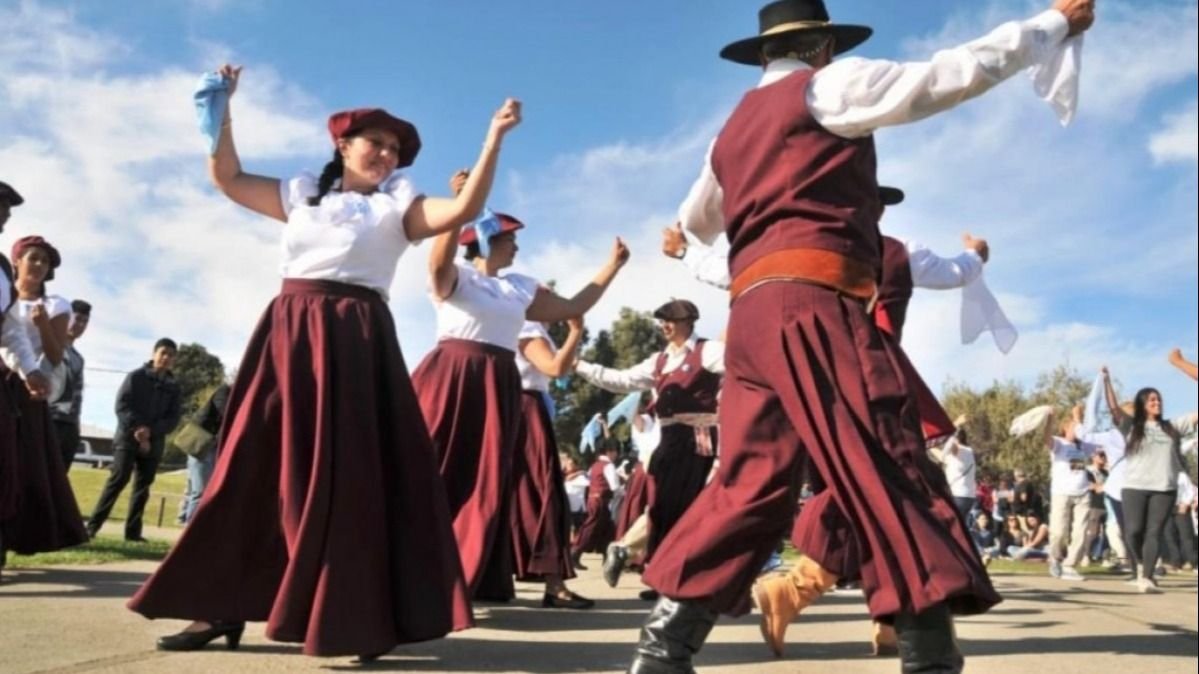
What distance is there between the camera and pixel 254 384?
150 inches

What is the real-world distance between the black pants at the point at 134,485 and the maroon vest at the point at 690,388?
17.9ft

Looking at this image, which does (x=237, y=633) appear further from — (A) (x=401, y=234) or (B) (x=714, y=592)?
(B) (x=714, y=592)

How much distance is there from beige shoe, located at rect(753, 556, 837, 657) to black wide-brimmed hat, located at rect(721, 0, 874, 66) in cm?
202

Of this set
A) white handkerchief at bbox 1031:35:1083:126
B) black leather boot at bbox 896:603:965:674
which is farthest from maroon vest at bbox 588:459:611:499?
black leather boot at bbox 896:603:965:674

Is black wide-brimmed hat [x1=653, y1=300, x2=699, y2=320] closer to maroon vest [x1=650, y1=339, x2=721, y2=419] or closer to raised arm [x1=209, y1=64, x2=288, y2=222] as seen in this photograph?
maroon vest [x1=650, y1=339, x2=721, y2=419]

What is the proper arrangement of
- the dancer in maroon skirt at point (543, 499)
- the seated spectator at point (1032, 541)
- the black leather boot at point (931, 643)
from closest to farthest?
the black leather boot at point (931, 643) → the dancer in maroon skirt at point (543, 499) → the seated spectator at point (1032, 541)

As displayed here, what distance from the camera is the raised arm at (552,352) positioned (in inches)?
233

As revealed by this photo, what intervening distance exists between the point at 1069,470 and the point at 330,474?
1201 centimetres

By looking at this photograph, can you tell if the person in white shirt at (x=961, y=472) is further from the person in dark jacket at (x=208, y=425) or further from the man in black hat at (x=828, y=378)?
the man in black hat at (x=828, y=378)

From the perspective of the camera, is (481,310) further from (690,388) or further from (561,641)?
(690,388)

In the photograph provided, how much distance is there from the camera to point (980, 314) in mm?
5012

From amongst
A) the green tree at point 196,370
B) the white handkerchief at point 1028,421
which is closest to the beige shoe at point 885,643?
the white handkerchief at point 1028,421

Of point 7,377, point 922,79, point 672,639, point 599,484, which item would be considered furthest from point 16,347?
point 599,484

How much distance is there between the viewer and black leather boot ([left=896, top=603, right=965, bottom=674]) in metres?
2.63
